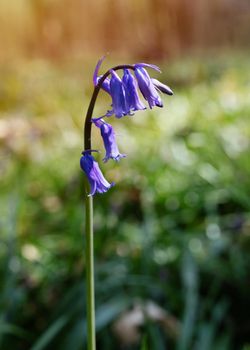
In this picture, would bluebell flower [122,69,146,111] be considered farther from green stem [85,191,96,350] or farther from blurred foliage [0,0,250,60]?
blurred foliage [0,0,250,60]

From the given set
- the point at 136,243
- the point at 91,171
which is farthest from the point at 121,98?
the point at 136,243

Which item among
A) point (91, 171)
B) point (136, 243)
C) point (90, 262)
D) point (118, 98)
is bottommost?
point (90, 262)

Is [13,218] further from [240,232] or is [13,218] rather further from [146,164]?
[146,164]

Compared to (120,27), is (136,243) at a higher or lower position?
lower

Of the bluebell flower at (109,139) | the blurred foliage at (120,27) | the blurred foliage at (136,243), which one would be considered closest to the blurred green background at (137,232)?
the blurred foliage at (136,243)

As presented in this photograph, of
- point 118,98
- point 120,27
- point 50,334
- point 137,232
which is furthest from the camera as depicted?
point 120,27

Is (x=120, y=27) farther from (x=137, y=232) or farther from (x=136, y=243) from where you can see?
(x=136, y=243)

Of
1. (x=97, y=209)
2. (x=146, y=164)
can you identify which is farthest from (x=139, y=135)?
(x=97, y=209)

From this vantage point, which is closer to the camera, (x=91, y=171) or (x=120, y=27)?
(x=91, y=171)
